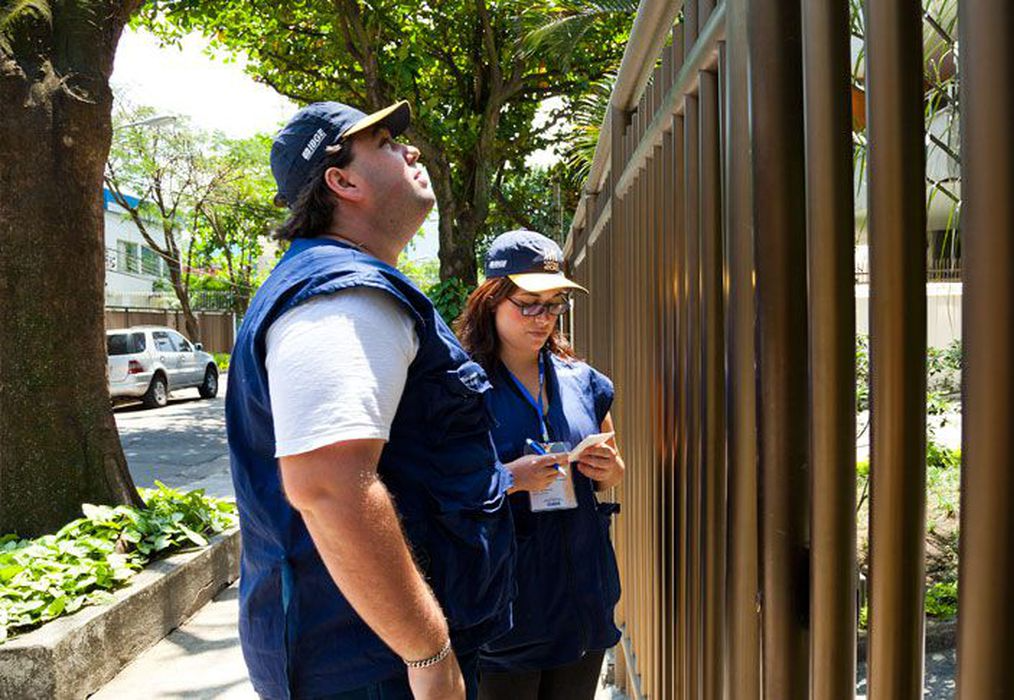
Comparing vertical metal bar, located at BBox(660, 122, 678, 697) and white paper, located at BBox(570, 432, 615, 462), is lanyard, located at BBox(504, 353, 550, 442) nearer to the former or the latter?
white paper, located at BBox(570, 432, 615, 462)

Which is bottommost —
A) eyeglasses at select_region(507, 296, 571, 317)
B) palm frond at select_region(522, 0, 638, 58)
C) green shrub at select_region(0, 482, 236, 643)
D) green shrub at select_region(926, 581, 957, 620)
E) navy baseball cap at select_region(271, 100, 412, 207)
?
green shrub at select_region(926, 581, 957, 620)

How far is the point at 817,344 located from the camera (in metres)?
1.12

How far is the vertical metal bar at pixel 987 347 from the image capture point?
769mm

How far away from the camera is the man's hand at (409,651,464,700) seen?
165cm

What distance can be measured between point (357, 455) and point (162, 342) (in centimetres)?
2236

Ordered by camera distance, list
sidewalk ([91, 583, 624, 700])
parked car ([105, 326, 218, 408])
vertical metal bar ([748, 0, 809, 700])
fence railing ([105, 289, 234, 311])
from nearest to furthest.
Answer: vertical metal bar ([748, 0, 809, 700]) → sidewalk ([91, 583, 624, 700]) → parked car ([105, 326, 218, 408]) → fence railing ([105, 289, 234, 311])

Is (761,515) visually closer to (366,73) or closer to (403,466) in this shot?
(403,466)

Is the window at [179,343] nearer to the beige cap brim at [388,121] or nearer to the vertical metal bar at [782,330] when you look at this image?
the beige cap brim at [388,121]

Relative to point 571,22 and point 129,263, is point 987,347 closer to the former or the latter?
point 571,22

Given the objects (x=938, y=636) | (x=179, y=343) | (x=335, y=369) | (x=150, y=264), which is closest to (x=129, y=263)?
(x=150, y=264)

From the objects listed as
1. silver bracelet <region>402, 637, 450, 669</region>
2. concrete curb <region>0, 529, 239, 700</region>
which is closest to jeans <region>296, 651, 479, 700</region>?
silver bracelet <region>402, 637, 450, 669</region>

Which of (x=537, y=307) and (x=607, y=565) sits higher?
(x=537, y=307)

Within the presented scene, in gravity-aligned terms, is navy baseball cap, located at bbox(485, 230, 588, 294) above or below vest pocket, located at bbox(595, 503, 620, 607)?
above

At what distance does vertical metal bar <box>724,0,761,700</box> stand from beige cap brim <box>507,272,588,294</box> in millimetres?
1460
